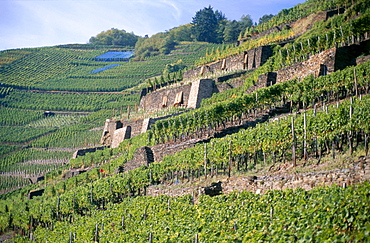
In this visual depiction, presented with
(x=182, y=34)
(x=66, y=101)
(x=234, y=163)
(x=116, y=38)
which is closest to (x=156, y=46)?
(x=182, y=34)

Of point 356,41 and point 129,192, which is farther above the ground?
point 356,41

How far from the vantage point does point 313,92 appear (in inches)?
830

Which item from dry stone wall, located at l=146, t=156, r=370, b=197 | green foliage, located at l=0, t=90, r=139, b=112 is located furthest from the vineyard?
green foliage, located at l=0, t=90, r=139, b=112

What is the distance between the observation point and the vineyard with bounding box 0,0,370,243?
11513mm

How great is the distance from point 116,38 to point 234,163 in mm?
98158

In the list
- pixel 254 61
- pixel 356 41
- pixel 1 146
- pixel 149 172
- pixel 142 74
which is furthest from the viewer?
pixel 142 74

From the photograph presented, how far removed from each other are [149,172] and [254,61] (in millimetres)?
14610

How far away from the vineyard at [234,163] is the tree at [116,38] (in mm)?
63019

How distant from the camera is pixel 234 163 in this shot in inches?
775

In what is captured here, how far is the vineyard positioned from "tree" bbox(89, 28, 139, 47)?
207 ft

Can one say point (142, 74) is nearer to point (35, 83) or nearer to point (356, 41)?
point (35, 83)

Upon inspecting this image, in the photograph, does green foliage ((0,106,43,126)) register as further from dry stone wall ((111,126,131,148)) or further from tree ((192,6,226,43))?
tree ((192,6,226,43))

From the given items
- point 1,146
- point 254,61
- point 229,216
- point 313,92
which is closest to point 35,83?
point 1,146

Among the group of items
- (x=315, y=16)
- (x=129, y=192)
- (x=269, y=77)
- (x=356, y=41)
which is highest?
(x=315, y=16)
